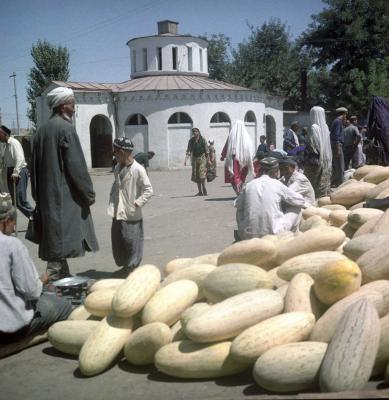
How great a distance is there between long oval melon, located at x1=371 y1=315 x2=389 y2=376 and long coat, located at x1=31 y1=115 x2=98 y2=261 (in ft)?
11.1

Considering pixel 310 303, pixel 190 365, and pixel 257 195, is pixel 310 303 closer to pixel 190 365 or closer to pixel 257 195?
pixel 190 365

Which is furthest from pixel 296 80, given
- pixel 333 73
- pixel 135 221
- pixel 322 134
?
pixel 135 221

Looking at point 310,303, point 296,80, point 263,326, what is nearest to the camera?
point 263,326

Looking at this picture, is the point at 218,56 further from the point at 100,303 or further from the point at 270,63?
the point at 100,303

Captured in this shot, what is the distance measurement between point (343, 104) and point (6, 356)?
136 feet

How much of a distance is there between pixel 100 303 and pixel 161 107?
2698cm

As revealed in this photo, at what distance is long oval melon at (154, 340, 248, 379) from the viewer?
3186 mm

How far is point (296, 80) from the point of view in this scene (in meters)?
51.8

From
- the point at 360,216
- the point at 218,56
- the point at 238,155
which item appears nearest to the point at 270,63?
the point at 218,56

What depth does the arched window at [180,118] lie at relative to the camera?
3117 centimetres

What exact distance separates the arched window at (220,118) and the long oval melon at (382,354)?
29.9 meters

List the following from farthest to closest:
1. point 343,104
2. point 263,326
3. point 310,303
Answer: point 343,104 → point 310,303 → point 263,326

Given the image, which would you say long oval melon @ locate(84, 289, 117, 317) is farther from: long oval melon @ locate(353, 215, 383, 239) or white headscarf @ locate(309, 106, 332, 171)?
white headscarf @ locate(309, 106, 332, 171)

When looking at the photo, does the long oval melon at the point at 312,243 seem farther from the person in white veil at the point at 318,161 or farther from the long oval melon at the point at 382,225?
the person in white veil at the point at 318,161
